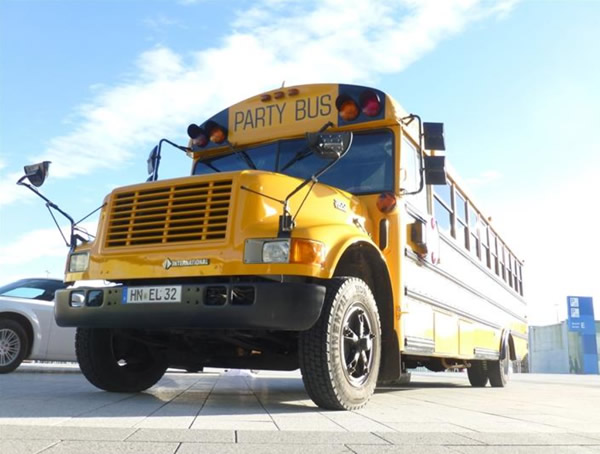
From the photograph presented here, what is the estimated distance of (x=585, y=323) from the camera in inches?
1853

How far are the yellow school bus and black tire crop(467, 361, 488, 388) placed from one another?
8.91ft

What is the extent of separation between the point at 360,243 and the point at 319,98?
5.25ft

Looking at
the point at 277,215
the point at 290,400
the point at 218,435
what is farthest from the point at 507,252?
the point at 218,435

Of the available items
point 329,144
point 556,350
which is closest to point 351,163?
point 329,144

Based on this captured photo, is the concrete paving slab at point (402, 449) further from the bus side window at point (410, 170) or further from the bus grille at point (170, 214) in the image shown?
the bus side window at point (410, 170)

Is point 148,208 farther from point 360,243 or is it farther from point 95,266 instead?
point 360,243

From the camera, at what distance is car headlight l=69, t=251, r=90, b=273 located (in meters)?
4.45

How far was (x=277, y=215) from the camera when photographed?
400 cm

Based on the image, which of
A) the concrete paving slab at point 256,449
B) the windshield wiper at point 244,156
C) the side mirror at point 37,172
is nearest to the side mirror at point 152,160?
the windshield wiper at point 244,156

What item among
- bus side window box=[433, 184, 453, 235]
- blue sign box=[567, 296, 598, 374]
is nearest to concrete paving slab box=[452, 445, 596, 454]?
bus side window box=[433, 184, 453, 235]

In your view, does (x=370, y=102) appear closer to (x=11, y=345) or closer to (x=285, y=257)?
(x=285, y=257)

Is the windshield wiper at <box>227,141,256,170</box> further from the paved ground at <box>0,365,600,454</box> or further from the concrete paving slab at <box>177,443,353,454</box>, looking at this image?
the concrete paving slab at <box>177,443,353,454</box>

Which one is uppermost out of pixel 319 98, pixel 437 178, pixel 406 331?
pixel 319 98

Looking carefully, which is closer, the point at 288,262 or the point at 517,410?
the point at 288,262
